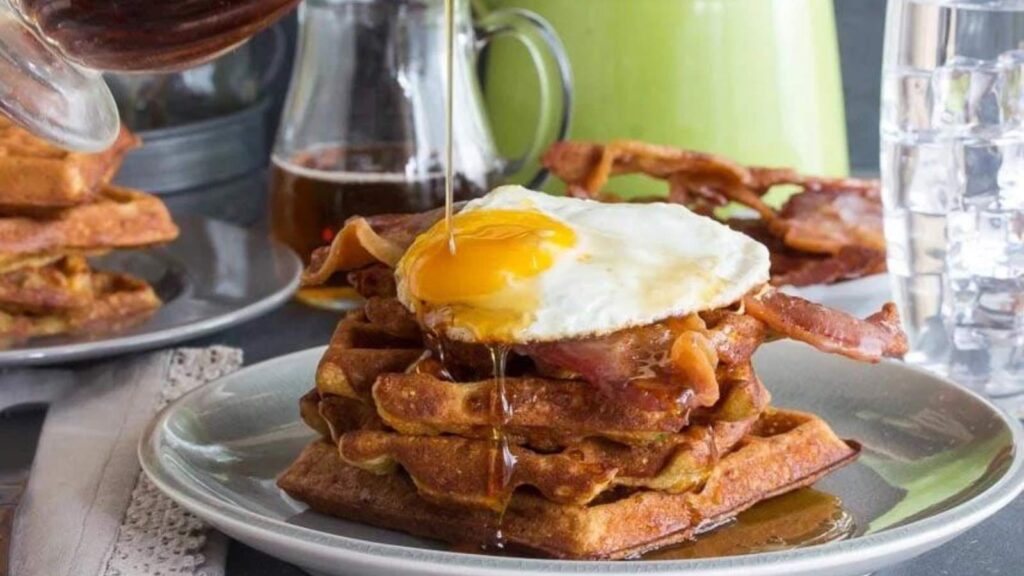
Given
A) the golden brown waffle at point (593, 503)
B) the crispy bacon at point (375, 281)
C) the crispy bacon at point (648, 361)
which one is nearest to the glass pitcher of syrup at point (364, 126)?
the crispy bacon at point (375, 281)

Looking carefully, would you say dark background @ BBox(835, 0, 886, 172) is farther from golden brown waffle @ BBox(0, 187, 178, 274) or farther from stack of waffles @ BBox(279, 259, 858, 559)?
stack of waffles @ BBox(279, 259, 858, 559)

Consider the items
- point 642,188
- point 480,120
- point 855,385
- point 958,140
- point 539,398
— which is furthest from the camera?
point 642,188

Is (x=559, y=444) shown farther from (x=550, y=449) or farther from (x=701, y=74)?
(x=701, y=74)

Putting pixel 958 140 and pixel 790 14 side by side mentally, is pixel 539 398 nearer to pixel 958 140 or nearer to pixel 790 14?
pixel 958 140

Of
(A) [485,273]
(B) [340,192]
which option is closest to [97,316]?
(B) [340,192]

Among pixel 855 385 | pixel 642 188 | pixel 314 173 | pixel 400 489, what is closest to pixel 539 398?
pixel 400 489

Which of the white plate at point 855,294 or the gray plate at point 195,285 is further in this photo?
the white plate at point 855,294

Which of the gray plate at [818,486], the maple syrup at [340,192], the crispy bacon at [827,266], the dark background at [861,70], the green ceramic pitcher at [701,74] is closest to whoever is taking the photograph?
the gray plate at [818,486]

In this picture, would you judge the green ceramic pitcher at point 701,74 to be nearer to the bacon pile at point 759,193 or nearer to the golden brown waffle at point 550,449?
the bacon pile at point 759,193
